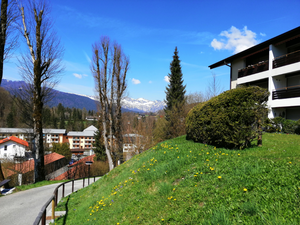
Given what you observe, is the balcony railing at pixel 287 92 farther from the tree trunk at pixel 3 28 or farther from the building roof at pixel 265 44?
the tree trunk at pixel 3 28

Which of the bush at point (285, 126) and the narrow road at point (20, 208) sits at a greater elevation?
the bush at point (285, 126)

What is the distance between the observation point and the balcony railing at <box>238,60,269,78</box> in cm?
1763

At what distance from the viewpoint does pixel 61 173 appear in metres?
34.9


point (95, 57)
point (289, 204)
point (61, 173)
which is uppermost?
point (95, 57)

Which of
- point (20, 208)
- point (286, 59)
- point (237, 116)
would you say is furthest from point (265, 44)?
point (20, 208)

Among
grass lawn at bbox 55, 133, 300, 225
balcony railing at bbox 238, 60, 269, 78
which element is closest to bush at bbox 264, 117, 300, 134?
balcony railing at bbox 238, 60, 269, 78

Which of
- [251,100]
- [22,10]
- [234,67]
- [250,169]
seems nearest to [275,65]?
[234,67]

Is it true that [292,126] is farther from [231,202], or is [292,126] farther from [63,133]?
[63,133]

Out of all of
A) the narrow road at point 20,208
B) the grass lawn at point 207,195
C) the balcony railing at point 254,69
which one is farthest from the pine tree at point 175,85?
the grass lawn at point 207,195

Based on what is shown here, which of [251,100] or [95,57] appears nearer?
[251,100]

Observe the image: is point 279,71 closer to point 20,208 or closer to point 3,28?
point 3,28

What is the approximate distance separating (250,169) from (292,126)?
11.9m

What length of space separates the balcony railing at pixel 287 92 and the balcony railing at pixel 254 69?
2523 millimetres

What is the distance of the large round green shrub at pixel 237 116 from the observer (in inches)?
261
